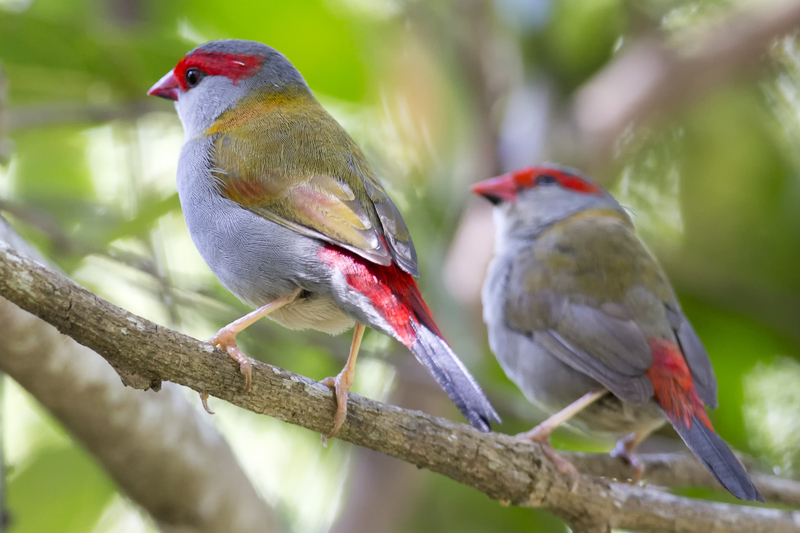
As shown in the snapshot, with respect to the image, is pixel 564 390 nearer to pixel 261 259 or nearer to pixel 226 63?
pixel 261 259

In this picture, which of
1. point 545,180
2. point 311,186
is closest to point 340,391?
point 311,186

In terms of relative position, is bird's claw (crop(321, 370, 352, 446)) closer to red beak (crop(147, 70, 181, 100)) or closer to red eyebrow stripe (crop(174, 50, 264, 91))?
red eyebrow stripe (crop(174, 50, 264, 91))

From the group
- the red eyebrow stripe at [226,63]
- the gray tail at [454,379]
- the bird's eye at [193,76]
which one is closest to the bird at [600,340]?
the gray tail at [454,379]

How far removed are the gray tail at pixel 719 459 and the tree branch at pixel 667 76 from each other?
2.49 meters

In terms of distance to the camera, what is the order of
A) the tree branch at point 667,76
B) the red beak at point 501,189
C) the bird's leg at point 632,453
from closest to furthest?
the bird's leg at point 632,453
the red beak at point 501,189
the tree branch at point 667,76

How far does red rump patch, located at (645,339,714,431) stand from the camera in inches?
119

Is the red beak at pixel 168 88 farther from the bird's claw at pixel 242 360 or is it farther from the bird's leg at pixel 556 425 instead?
the bird's leg at pixel 556 425

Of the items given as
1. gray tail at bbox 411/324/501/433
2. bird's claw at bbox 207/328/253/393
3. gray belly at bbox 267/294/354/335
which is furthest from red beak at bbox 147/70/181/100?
gray tail at bbox 411/324/501/433

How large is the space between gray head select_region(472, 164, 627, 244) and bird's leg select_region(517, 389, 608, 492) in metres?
1.21

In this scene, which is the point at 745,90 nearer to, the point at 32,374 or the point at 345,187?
the point at 345,187

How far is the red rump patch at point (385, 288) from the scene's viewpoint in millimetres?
2203

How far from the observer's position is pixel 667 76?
16.8ft

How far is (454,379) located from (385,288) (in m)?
0.34

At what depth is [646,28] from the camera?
17.6 ft
